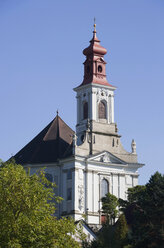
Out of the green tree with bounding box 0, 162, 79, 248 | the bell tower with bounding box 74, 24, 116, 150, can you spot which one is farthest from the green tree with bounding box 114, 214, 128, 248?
the bell tower with bounding box 74, 24, 116, 150

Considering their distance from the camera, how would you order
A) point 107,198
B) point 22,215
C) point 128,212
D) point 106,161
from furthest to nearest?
point 106,161 → point 107,198 → point 128,212 → point 22,215

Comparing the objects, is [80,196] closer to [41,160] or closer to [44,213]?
[41,160]

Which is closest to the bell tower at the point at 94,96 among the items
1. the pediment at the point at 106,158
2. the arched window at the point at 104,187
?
the pediment at the point at 106,158

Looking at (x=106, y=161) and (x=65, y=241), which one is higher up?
(x=106, y=161)

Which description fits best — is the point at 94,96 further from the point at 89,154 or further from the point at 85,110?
the point at 89,154

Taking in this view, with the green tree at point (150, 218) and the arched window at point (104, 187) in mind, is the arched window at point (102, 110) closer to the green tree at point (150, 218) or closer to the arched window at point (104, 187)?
the arched window at point (104, 187)

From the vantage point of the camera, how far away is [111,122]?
80812 millimetres

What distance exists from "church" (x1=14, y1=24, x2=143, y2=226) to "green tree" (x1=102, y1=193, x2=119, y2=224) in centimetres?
369

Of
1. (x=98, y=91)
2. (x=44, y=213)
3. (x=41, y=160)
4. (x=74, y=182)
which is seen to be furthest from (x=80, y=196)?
(x=44, y=213)

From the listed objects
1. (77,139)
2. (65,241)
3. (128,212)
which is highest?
(77,139)

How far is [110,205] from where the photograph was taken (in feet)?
232

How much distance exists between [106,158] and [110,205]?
866cm

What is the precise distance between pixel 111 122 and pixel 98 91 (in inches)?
168

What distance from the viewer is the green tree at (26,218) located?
43.8 metres
